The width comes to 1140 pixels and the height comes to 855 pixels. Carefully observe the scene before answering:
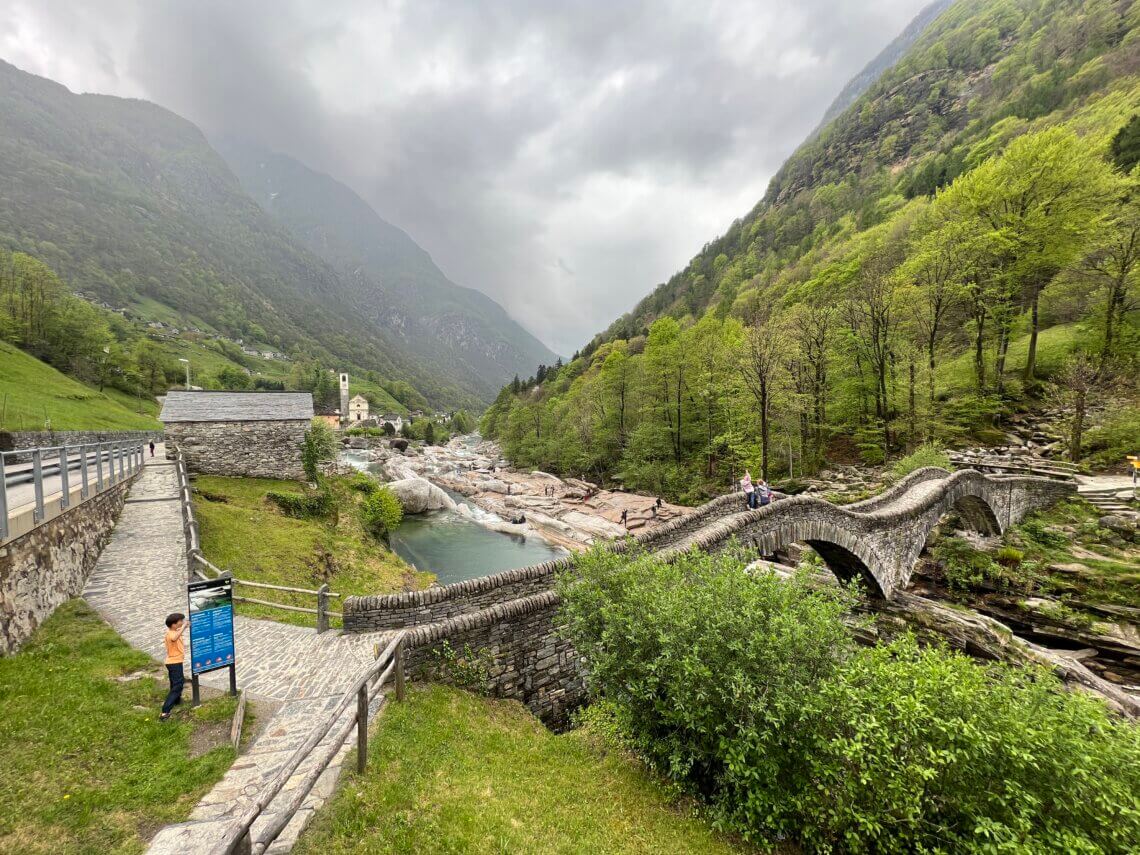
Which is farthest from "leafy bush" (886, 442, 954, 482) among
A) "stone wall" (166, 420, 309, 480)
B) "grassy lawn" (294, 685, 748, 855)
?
"stone wall" (166, 420, 309, 480)

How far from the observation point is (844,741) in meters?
4.80

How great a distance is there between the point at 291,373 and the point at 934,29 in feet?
682

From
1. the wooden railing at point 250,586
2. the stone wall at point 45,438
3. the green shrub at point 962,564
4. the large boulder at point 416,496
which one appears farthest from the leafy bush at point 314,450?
the green shrub at point 962,564

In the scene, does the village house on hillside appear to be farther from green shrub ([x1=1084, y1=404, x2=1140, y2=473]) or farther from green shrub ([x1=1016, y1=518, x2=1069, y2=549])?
green shrub ([x1=1084, y1=404, x2=1140, y2=473])

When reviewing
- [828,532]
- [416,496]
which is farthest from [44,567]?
[416,496]

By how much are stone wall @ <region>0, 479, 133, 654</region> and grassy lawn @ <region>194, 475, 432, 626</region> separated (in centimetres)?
342

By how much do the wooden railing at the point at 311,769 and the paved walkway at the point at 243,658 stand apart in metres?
0.44

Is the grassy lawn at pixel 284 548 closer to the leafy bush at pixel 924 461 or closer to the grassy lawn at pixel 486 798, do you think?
→ the grassy lawn at pixel 486 798

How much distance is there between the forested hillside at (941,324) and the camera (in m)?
22.5

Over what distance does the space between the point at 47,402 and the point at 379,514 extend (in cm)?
3278

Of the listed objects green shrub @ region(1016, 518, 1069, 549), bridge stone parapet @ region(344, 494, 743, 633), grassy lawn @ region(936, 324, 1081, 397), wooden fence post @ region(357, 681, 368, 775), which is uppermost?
grassy lawn @ region(936, 324, 1081, 397)

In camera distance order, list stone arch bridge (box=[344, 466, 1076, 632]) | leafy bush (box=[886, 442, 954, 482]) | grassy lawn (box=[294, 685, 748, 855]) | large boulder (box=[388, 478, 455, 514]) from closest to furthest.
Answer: grassy lawn (box=[294, 685, 748, 855]), stone arch bridge (box=[344, 466, 1076, 632]), leafy bush (box=[886, 442, 954, 482]), large boulder (box=[388, 478, 455, 514])

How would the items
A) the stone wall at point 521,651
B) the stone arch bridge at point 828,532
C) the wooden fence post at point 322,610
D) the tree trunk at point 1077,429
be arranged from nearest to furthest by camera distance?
the stone wall at point 521,651, the wooden fence post at point 322,610, the stone arch bridge at point 828,532, the tree trunk at point 1077,429

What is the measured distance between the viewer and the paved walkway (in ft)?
15.7
